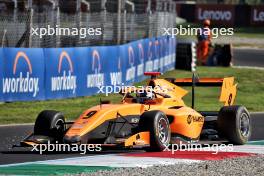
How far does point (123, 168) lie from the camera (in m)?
11.2

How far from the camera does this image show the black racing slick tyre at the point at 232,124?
1438 cm

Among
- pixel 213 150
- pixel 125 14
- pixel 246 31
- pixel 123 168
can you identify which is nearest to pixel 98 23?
pixel 125 14

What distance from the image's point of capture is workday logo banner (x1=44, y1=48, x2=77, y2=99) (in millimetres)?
21547

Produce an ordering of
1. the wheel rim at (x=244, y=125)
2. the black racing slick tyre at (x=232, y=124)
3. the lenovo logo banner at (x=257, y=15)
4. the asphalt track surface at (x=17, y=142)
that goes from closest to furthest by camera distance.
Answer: the asphalt track surface at (x=17, y=142), the black racing slick tyre at (x=232, y=124), the wheel rim at (x=244, y=125), the lenovo logo banner at (x=257, y=15)

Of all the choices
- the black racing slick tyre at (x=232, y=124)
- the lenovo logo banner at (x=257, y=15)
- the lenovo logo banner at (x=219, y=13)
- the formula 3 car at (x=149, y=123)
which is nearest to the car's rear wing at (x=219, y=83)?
the formula 3 car at (x=149, y=123)

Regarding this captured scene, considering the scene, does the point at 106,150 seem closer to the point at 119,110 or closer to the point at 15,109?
the point at 119,110

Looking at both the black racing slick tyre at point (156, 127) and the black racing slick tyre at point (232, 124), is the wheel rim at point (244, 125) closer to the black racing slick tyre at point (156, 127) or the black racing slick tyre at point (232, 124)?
the black racing slick tyre at point (232, 124)

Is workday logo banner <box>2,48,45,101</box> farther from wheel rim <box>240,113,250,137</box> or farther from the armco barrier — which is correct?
wheel rim <box>240,113,250,137</box>

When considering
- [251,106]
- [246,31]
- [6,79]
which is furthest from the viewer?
[246,31]

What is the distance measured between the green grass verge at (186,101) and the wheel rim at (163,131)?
571 cm

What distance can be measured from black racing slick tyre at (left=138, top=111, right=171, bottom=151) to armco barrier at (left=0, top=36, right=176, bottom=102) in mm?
7324

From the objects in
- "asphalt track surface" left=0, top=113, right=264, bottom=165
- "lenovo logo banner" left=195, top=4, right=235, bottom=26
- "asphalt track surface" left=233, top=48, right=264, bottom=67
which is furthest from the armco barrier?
"lenovo logo banner" left=195, top=4, right=235, bottom=26

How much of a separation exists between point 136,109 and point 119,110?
16.2 inches

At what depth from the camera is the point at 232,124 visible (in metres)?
14.4
